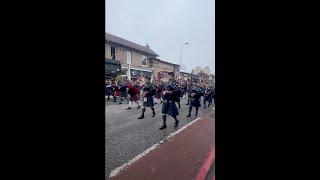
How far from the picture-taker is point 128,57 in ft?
99.8

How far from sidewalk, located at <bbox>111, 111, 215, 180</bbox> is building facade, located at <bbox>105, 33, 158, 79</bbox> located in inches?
843

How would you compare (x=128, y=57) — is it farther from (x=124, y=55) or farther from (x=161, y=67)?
(x=161, y=67)

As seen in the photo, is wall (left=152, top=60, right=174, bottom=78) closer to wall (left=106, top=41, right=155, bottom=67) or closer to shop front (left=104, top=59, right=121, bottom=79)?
wall (left=106, top=41, right=155, bottom=67)

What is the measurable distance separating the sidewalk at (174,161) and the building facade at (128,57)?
70.2 feet

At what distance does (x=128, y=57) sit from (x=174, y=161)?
1038 inches

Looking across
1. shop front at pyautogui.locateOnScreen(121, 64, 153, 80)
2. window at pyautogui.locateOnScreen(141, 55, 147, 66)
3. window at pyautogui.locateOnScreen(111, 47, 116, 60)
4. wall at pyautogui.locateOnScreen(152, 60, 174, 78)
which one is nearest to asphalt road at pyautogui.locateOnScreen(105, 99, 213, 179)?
window at pyautogui.locateOnScreen(111, 47, 116, 60)

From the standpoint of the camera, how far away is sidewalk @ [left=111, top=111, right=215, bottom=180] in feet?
13.5
